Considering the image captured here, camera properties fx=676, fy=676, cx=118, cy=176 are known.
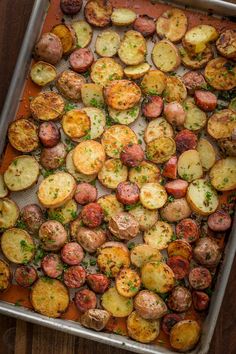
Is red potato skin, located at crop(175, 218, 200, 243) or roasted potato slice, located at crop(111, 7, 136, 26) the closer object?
red potato skin, located at crop(175, 218, 200, 243)

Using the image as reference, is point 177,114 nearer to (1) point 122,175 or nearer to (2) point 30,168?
(1) point 122,175

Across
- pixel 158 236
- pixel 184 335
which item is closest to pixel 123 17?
pixel 158 236

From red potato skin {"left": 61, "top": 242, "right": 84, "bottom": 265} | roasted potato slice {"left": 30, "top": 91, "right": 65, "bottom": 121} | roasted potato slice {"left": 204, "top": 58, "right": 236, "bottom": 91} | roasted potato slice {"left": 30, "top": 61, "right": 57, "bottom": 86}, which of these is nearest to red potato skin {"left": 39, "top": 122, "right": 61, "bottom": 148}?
roasted potato slice {"left": 30, "top": 91, "right": 65, "bottom": 121}

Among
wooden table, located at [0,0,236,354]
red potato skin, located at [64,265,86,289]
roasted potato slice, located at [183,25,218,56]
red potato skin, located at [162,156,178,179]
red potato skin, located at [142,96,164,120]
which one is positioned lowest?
wooden table, located at [0,0,236,354]

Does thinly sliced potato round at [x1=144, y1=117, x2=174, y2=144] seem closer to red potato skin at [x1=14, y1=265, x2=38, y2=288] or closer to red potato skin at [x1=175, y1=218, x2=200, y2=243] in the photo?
red potato skin at [x1=175, y1=218, x2=200, y2=243]

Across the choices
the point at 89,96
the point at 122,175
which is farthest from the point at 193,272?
the point at 89,96

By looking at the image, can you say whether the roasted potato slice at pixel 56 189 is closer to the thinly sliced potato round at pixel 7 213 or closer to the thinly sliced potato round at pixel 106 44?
the thinly sliced potato round at pixel 7 213
